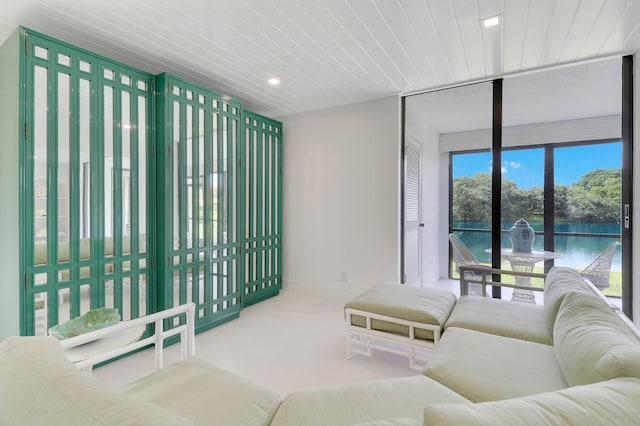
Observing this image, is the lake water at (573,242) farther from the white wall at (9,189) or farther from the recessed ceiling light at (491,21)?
the white wall at (9,189)

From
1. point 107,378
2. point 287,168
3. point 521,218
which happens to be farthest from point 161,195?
point 521,218

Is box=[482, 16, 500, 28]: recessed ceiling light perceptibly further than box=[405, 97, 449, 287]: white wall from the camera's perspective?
No

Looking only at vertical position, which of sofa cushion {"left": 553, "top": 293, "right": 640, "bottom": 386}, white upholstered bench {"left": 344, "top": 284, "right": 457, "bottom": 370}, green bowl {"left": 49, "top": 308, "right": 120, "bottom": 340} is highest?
sofa cushion {"left": 553, "top": 293, "right": 640, "bottom": 386}

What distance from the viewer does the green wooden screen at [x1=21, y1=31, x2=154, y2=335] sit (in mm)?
2148

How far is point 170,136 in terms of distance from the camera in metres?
2.86

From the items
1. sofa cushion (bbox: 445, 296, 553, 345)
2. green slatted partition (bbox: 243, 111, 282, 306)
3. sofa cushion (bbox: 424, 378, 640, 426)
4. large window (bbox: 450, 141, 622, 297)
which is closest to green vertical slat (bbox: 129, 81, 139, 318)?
green slatted partition (bbox: 243, 111, 282, 306)

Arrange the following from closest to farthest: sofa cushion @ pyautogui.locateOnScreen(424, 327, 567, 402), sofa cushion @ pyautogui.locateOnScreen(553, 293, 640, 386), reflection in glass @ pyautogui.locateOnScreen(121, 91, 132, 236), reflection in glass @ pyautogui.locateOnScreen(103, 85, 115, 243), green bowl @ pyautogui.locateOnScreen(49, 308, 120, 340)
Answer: sofa cushion @ pyautogui.locateOnScreen(553, 293, 640, 386), sofa cushion @ pyautogui.locateOnScreen(424, 327, 567, 402), green bowl @ pyautogui.locateOnScreen(49, 308, 120, 340), reflection in glass @ pyautogui.locateOnScreen(103, 85, 115, 243), reflection in glass @ pyautogui.locateOnScreen(121, 91, 132, 236)

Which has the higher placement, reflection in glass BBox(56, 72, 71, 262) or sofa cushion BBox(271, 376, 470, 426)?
reflection in glass BBox(56, 72, 71, 262)

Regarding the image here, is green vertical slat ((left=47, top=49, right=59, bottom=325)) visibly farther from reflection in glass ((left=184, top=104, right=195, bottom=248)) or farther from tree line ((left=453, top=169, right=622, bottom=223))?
tree line ((left=453, top=169, right=622, bottom=223))

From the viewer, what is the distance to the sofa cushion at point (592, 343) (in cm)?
94

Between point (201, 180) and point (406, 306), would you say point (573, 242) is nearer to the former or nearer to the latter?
point (406, 306)

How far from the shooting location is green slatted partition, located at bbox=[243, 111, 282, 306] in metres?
4.03

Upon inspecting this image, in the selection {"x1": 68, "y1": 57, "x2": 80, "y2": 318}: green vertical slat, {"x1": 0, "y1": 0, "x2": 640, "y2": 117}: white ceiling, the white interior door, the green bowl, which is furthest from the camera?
the white interior door

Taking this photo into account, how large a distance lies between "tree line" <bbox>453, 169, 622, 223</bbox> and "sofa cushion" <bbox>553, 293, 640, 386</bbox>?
81.6 inches
